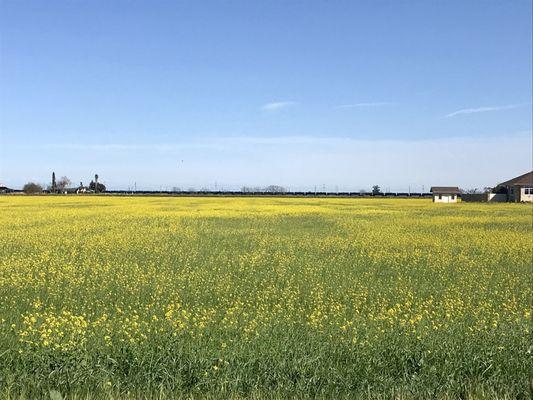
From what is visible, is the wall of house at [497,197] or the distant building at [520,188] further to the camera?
the wall of house at [497,197]

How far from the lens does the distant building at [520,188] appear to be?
74.9 metres

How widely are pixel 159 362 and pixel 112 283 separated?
580 cm

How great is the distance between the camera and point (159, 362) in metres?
5.70

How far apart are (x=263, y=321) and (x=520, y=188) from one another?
78.1m

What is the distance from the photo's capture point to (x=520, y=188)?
7550cm

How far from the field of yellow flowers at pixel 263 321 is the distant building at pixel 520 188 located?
6461cm

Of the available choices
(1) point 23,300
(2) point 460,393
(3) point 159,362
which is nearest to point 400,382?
(2) point 460,393

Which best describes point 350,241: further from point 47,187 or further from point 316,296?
point 47,187

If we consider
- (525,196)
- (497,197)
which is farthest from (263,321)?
(497,197)

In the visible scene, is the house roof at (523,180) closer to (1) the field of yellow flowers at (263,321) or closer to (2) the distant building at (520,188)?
(2) the distant building at (520,188)

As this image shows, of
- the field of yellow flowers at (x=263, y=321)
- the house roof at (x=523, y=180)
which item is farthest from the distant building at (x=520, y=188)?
the field of yellow flowers at (x=263, y=321)

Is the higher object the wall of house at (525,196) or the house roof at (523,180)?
the house roof at (523,180)

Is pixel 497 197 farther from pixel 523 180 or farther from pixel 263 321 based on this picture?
pixel 263 321

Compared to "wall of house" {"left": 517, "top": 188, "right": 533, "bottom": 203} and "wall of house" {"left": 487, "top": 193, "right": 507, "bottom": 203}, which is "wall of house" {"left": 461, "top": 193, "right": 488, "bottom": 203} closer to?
"wall of house" {"left": 487, "top": 193, "right": 507, "bottom": 203}
